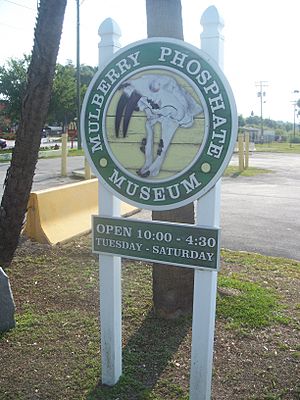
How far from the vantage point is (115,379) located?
3.21 m

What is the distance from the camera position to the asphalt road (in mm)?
6957

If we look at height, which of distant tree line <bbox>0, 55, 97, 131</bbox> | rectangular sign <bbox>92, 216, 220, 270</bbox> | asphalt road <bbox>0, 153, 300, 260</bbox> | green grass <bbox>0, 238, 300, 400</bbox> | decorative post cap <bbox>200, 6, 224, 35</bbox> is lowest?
green grass <bbox>0, 238, 300, 400</bbox>

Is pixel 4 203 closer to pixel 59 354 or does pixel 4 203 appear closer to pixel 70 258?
pixel 70 258

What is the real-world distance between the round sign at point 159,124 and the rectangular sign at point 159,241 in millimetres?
155

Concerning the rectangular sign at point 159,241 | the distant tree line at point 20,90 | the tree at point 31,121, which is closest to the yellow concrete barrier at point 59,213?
the tree at point 31,121

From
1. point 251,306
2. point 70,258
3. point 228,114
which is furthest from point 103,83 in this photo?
point 70,258

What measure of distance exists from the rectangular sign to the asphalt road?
13.0ft

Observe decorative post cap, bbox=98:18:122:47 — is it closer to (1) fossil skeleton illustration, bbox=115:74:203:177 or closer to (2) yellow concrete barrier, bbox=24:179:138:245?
(1) fossil skeleton illustration, bbox=115:74:203:177

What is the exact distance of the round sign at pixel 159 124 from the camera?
2.60 meters

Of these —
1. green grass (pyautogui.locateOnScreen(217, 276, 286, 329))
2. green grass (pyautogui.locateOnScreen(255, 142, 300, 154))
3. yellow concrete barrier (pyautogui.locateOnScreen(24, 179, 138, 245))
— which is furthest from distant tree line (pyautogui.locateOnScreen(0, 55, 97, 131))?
green grass (pyautogui.locateOnScreen(217, 276, 286, 329))

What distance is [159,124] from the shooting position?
9.14ft

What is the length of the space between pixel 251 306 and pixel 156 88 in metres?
2.47

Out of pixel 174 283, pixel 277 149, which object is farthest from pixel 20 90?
pixel 174 283

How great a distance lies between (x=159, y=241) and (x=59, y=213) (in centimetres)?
422
